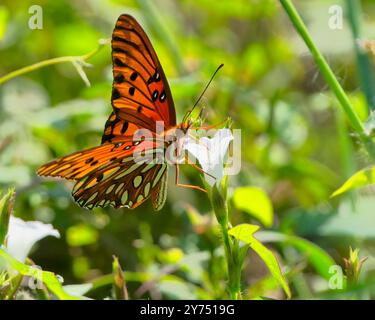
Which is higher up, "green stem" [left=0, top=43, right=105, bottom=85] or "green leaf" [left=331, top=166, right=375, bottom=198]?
"green stem" [left=0, top=43, right=105, bottom=85]

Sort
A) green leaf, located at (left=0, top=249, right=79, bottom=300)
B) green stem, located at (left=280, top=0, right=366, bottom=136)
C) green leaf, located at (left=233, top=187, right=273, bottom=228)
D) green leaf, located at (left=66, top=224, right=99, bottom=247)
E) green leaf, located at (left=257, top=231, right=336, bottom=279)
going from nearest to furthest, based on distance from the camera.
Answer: green leaf, located at (left=0, top=249, right=79, bottom=300) < green stem, located at (left=280, top=0, right=366, bottom=136) < green leaf, located at (left=257, top=231, right=336, bottom=279) < green leaf, located at (left=233, top=187, right=273, bottom=228) < green leaf, located at (left=66, top=224, right=99, bottom=247)

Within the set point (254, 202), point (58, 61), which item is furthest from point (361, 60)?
point (58, 61)

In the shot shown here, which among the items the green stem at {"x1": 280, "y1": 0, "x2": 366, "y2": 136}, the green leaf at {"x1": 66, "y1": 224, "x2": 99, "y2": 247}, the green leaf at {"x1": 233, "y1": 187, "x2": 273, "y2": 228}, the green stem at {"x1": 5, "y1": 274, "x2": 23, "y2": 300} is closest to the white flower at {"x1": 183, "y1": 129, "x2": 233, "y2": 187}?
the green stem at {"x1": 280, "y1": 0, "x2": 366, "y2": 136}

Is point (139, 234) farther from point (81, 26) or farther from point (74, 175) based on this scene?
point (81, 26)

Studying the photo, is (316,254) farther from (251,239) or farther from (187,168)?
(187,168)

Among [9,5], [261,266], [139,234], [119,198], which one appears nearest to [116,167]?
[119,198]

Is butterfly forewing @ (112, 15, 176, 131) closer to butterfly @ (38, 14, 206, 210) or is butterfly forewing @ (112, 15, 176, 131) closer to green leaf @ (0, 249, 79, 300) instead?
butterfly @ (38, 14, 206, 210)
